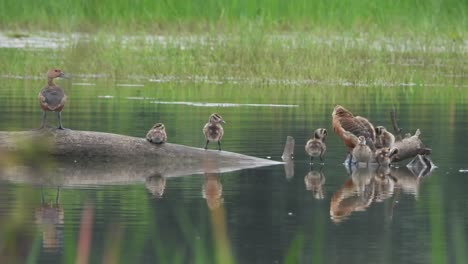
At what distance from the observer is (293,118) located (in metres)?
19.5

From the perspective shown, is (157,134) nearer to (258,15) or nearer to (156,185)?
(156,185)

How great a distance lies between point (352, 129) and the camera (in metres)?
15.4

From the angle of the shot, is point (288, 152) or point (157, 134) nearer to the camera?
point (157, 134)

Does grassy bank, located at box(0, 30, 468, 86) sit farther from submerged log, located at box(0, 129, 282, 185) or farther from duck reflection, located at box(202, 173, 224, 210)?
duck reflection, located at box(202, 173, 224, 210)

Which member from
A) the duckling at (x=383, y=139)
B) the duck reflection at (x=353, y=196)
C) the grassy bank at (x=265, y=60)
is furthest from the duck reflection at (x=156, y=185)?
the grassy bank at (x=265, y=60)

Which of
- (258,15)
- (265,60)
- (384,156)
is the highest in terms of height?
(258,15)

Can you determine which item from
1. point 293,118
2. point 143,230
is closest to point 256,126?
point 293,118

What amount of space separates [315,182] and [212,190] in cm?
131

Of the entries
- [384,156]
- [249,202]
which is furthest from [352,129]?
[249,202]

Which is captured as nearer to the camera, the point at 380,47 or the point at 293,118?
the point at 293,118

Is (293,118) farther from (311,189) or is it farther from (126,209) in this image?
(126,209)

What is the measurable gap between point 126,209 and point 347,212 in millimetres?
1681

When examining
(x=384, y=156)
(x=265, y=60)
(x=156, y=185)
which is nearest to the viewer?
(x=156, y=185)

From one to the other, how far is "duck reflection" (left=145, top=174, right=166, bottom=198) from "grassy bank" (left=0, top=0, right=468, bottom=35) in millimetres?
19797
